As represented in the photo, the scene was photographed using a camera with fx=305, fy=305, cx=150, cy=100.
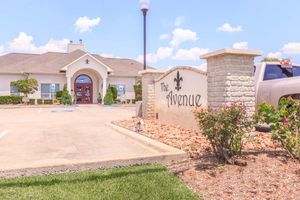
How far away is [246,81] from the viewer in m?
7.80

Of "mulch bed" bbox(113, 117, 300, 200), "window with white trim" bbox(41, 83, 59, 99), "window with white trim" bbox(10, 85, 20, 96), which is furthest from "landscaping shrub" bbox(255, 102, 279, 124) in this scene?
"window with white trim" bbox(10, 85, 20, 96)

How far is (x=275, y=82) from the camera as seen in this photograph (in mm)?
8812

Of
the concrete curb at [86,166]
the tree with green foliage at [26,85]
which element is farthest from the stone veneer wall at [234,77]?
the tree with green foliage at [26,85]

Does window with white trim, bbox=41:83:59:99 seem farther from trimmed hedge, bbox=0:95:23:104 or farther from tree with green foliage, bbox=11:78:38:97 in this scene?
trimmed hedge, bbox=0:95:23:104

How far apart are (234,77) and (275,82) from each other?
6.20ft

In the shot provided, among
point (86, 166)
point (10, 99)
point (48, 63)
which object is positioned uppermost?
point (48, 63)

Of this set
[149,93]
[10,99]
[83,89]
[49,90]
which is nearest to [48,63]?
[49,90]

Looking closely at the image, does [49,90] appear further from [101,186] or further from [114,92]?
[101,186]

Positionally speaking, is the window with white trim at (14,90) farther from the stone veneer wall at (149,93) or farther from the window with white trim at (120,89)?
the stone veneer wall at (149,93)

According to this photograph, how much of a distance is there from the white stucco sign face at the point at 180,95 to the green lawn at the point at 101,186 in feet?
14.6

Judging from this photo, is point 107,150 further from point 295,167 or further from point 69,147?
point 295,167

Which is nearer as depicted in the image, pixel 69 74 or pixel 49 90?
pixel 69 74

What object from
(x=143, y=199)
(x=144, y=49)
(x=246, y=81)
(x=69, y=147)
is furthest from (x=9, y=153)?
(x=144, y=49)

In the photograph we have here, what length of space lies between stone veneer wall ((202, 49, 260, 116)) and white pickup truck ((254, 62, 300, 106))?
43.6 inches
